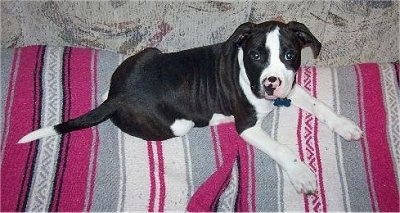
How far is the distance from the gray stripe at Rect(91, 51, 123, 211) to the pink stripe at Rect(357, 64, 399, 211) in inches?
59.2

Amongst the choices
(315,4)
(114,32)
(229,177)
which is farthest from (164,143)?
(315,4)

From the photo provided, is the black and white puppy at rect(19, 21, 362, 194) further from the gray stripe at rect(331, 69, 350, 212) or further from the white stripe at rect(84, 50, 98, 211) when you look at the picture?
the white stripe at rect(84, 50, 98, 211)

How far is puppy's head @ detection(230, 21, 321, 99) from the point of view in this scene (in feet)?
8.59

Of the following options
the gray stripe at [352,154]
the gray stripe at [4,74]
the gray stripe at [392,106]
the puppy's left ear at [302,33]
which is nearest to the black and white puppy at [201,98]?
the puppy's left ear at [302,33]

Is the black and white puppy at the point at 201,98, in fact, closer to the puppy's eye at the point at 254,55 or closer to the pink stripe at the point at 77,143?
the puppy's eye at the point at 254,55

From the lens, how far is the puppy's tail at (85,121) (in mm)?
2885

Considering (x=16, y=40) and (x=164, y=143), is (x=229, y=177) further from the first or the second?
(x=16, y=40)

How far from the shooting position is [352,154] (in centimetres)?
303

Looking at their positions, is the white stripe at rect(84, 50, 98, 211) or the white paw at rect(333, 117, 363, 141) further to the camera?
the white paw at rect(333, 117, 363, 141)

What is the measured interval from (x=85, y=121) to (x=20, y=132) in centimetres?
51

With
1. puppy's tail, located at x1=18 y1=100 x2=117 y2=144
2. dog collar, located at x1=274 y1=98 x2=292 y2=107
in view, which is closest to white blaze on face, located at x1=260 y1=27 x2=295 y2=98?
dog collar, located at x1=274 y1=98 x2=292 y2=107

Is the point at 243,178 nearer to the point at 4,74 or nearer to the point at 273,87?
the point at 273,87

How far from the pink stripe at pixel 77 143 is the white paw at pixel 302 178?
1210 mm

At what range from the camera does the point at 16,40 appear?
11.8 feet
